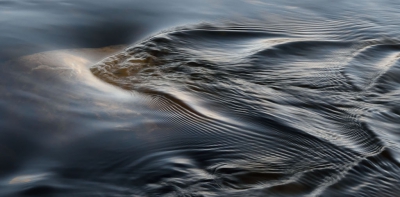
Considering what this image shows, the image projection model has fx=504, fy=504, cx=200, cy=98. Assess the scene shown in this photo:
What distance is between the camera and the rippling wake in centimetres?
262

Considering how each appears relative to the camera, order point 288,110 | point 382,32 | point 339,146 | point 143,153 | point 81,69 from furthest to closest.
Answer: point 382,32, point 81,69, point 288,110, point 339,146, point 143,153

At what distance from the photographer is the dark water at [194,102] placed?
2604mm

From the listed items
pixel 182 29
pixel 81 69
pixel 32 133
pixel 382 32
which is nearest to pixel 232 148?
pixel 32 133

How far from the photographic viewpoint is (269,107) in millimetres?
3338

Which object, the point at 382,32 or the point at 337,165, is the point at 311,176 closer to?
the point at 337,165

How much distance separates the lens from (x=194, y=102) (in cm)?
334

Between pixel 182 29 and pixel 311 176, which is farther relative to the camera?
pixel 182 29

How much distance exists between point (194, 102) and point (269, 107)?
0.50 metres

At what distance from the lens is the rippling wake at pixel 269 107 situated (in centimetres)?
262

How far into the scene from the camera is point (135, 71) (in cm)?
370

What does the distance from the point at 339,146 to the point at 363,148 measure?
14 cm

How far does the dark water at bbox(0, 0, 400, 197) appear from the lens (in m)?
2.60

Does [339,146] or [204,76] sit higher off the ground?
[204,76]

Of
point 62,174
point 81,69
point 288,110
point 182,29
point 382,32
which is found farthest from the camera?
point 382,32
